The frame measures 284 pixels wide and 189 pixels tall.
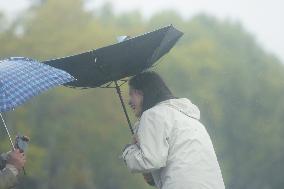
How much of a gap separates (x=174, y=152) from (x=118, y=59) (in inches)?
36.0

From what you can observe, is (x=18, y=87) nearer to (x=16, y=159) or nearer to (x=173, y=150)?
(x=16, y=159)

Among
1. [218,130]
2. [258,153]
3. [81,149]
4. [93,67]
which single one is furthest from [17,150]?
[258,153]

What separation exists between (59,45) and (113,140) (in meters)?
6.13

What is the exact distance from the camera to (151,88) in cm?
455

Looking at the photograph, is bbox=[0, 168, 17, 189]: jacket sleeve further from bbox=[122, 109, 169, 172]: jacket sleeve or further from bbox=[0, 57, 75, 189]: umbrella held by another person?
bbox=[122, 109, 169, 172]: jacket sleeve

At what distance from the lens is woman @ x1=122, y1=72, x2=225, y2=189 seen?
4.19 metres

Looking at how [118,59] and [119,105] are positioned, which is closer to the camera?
[118,59]

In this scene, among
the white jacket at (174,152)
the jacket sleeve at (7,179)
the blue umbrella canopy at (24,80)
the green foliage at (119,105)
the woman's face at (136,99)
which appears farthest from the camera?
the green foliage at (119,105)

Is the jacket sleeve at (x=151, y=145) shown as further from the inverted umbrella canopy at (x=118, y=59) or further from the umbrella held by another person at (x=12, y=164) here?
the umbrella held by another person at (x=12, y=164)

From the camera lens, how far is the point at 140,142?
14.0ft

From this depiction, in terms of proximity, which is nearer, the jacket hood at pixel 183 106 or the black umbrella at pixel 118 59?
the jacket hood at pixel 183 106

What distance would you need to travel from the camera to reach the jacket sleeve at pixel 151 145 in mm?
4207

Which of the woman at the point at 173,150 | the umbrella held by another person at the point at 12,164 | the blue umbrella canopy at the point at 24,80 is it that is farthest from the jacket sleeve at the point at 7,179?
the woman at the point at 173,150

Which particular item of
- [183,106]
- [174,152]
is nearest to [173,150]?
[174,152]
